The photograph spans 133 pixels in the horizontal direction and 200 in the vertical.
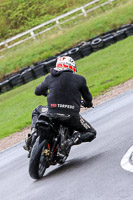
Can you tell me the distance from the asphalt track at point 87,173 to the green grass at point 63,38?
23674mm

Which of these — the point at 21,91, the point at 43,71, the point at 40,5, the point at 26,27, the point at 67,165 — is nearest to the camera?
the point at 67,165

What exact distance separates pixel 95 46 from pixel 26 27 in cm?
2713

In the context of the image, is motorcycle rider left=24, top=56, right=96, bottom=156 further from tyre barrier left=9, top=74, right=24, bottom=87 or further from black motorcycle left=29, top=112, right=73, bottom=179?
tyre barrier left=9, top=74, right=24, bottom=87

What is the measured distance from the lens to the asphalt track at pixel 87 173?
592 cm

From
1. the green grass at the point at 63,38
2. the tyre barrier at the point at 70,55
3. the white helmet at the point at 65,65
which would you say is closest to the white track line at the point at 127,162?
the white helmet at the point at 65,65

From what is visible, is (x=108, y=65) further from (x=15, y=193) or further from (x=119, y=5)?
(x=119, y=5)

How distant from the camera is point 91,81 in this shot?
2072 cm

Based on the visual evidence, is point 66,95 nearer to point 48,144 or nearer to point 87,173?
point 48,144

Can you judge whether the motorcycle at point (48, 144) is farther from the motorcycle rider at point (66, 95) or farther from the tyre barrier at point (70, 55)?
the tyre barrier at point (70, 55)

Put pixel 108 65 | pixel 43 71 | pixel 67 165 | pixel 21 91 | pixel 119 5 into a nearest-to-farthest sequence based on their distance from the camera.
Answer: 1. pixel 67 165
2. pixel 108 65
3. pixel 21 91
4. pixel 43 71
5. pixel 119 5

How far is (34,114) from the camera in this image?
8383 millimetres

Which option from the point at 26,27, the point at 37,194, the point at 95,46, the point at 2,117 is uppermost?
the point at 37,194

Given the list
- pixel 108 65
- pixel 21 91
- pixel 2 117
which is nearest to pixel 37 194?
pixel 2 117

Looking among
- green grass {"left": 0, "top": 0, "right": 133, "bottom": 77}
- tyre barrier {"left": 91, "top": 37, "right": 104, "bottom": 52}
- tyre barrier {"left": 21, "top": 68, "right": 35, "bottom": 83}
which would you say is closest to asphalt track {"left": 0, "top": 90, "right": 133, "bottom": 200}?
tyre barrier {"left": 21, "top": 68, "right": 35, "bottom": 83}
